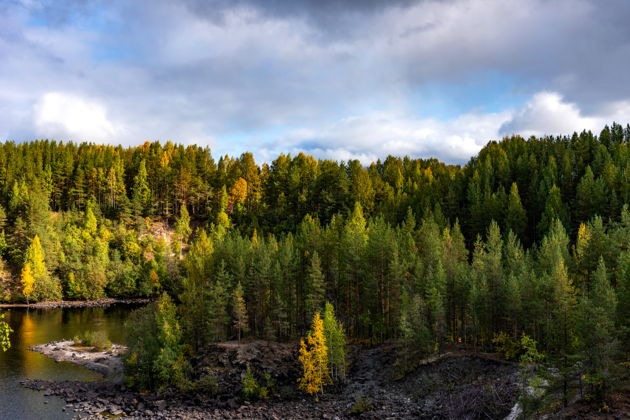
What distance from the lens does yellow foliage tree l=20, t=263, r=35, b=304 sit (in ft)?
360

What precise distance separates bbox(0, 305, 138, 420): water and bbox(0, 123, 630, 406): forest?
11.8 metres

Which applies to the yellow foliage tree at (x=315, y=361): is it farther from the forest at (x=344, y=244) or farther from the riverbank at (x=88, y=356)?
the riverbank at (x=88, y=356)

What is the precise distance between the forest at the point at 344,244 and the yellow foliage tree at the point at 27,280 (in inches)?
12.9

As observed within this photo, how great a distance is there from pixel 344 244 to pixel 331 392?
2639cm

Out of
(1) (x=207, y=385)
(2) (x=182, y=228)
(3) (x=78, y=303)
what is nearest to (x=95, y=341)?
(1) (x=207, y=385)

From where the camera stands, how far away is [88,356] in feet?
241

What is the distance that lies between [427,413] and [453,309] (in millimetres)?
17590

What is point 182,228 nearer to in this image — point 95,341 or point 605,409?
point 95,341

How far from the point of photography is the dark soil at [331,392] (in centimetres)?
4653

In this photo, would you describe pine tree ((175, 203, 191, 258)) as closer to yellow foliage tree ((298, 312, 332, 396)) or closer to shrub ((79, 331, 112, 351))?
shrub ((79, 331, 112, 351))

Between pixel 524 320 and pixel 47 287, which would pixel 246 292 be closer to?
pixel 524 320

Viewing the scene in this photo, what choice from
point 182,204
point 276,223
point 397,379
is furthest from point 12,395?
point 182,204

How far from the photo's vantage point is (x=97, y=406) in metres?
53.7

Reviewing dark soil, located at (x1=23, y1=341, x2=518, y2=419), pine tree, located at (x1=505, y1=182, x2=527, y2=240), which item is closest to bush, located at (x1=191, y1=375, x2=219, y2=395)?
dark soil, located at (x1=23, y1=341, x2=518, y2=419)
